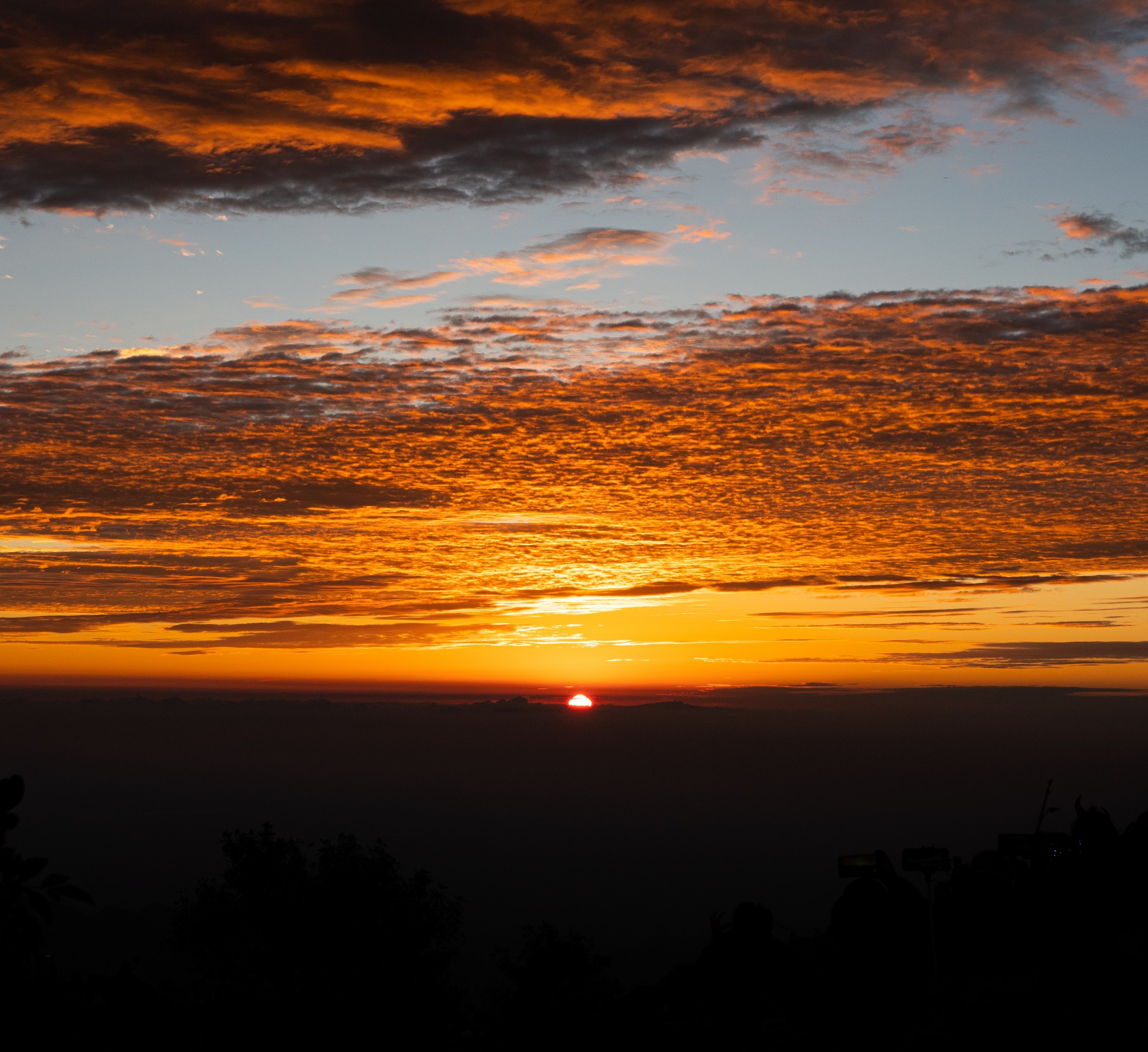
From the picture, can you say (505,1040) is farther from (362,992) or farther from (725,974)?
(362,992)

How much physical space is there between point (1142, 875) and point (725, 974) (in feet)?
20.8

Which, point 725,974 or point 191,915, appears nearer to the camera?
point 725,974

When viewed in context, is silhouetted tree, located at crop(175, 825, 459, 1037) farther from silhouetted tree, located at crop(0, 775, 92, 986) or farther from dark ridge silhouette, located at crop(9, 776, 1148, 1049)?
silhouetted tree, located at crop(0, 775, 92, 986)

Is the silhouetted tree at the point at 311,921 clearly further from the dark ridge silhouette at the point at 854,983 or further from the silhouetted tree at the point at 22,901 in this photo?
the silhouetted tree at the point at 22,901

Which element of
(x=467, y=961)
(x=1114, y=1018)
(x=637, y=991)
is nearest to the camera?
(x=1114, y=1018)

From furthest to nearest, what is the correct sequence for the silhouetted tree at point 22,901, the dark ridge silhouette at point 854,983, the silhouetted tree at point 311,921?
the silhouetted tree at point 311,921
the dark ridge silhouette at point 854,983
the silhouetted tree at point 22,901

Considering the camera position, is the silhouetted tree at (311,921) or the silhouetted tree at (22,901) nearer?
the silhouetted tree at (22,901)

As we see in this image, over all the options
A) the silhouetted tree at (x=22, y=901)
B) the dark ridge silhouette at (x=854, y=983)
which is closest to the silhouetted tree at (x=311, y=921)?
the dark ridge silhouette at (x=854, y=983)

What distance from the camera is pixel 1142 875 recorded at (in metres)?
15.1

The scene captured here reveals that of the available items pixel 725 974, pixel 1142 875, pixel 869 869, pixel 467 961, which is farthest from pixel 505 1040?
pixel 467 961

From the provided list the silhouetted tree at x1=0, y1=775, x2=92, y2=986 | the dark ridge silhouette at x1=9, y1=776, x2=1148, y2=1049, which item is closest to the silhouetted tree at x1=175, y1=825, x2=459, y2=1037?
the dark ridge silhouette at x1=9, y1=776, x2=1148, y2=1049

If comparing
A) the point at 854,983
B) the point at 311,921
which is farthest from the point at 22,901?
the point at 311,921

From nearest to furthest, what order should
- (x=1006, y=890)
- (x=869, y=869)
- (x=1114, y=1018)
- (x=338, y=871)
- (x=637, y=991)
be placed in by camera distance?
(x=1114, y=1018) → (x=869, y=869) → (x=637, y=991) → (x=1006, y=890) → (x=338, y=871)

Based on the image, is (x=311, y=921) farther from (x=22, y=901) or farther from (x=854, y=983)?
(x=22, y=901)
